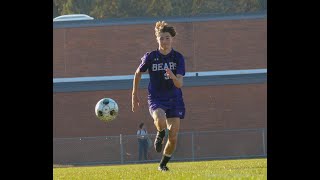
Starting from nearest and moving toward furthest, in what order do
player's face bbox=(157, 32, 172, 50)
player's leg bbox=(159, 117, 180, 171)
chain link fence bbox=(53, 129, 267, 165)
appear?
player's leg bbox=(159, 117, 180, 171) → player's face bbox=(157, 32, 172, 50) → chain link fence bbox=(53, 129, 267, 165)

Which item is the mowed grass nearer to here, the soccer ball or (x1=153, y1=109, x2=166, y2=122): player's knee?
(x1=153, y1=109, x2=166, y2=122): player's knee

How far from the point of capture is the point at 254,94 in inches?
1721

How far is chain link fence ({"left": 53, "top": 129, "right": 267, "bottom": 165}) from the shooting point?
38.9 metres

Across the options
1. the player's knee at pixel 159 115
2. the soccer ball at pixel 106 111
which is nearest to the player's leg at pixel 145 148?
the soccer ball at pixel 106 111

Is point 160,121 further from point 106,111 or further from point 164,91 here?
point 106,111

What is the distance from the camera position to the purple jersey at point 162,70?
49.3ft

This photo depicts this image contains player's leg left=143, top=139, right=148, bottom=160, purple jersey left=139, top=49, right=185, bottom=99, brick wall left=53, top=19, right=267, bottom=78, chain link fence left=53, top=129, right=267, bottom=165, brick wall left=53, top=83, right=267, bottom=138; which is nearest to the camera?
purple jersey left=139, top=49, right=185, bottom=99

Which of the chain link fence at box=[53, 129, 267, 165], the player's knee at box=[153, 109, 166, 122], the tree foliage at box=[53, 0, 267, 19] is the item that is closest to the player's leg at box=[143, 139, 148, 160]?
the chain link fence at box=[53, 129, 267, 165]

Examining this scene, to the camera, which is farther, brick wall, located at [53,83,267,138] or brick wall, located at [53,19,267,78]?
brick wall, located at [53,19,267,78]

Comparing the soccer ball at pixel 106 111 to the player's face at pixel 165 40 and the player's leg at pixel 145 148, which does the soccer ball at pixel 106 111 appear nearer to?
the player's face at pixel 165 40
